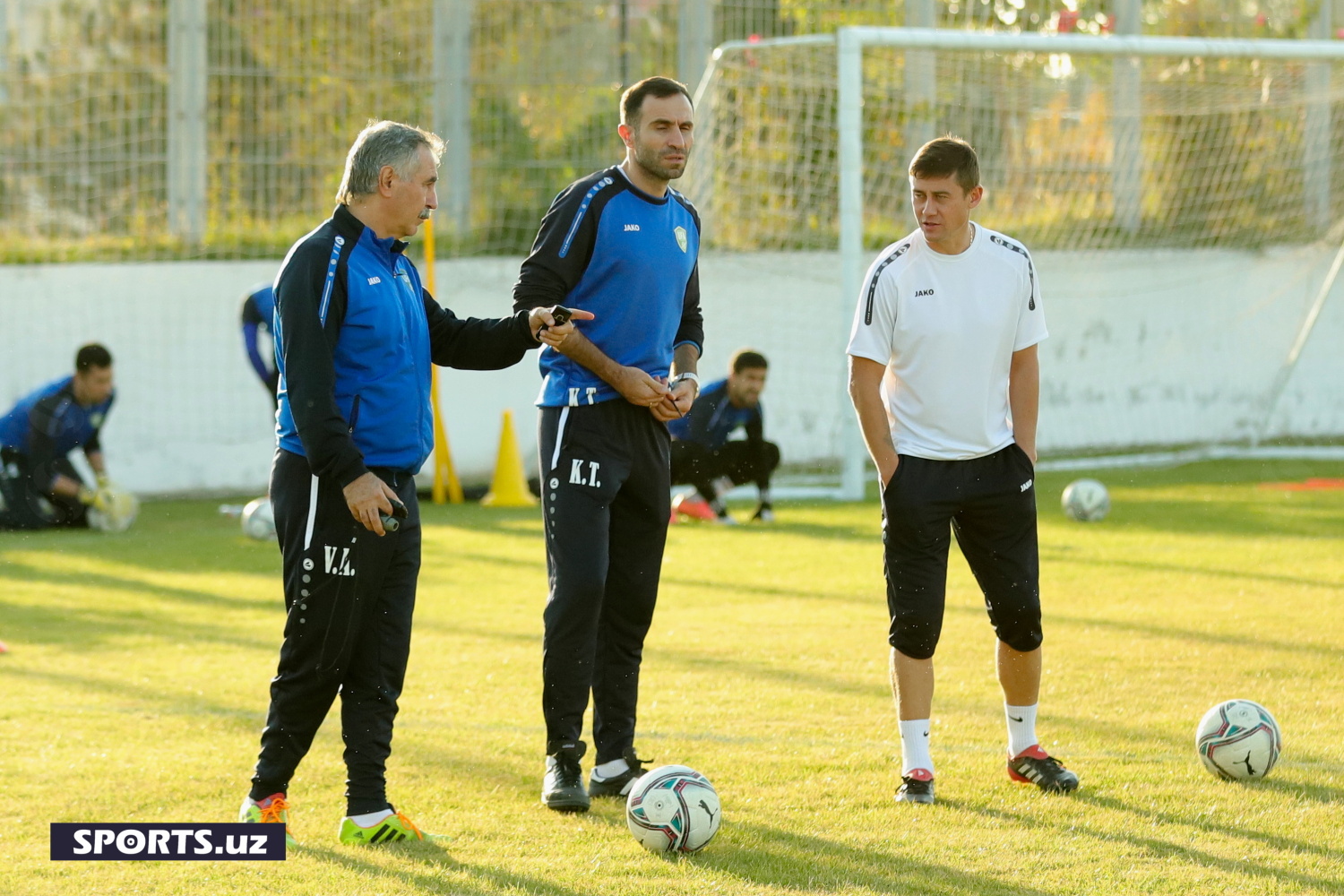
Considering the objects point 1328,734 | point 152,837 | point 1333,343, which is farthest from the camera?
point 1333,343

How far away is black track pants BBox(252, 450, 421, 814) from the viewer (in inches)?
178

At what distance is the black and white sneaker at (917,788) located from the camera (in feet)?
16.8

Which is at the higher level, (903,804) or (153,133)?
(153,133)

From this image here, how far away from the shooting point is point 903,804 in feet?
16.7

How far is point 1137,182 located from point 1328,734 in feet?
36.6

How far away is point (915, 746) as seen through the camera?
17.0 feet

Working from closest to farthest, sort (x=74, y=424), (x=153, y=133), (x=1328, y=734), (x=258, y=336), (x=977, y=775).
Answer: (x=977, y=775), (x=1328, y=734), (x=74, y=424), (x=258, y=336), (x=153, y=133)

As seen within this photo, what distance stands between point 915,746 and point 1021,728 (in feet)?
1.35

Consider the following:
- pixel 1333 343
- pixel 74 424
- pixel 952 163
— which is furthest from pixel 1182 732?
pixel 1333 343

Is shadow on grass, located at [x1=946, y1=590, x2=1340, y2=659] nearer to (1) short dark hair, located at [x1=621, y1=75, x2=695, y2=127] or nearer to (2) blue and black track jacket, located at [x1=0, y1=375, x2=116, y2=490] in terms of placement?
(1) short dark hair, located at [x1=621, y1=75, x2=695, y2=127]

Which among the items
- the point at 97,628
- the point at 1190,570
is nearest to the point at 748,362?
the point at 1190,570

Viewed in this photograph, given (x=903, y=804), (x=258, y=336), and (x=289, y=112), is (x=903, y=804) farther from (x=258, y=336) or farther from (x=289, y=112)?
(x=289, y=112)

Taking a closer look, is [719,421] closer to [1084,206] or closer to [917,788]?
[1084,206]

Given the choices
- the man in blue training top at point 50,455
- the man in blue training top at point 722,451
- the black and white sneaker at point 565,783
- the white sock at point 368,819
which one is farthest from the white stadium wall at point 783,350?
the white sock at point 368,819
